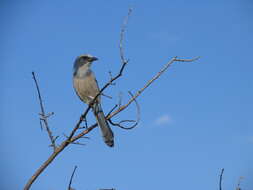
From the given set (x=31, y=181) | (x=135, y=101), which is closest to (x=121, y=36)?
(x=135, y=101)

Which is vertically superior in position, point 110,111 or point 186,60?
point 186,60

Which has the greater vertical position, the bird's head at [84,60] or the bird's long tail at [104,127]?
the bird's head at [84,60]

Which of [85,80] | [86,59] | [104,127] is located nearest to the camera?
[104,127]

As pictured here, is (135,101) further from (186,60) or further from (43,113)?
(43,113)

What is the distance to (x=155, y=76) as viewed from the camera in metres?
3.12

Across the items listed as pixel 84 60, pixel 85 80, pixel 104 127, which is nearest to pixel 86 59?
pixel 84 60

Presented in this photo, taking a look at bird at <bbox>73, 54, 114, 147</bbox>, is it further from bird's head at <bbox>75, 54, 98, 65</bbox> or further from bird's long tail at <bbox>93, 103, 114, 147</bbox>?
bird's long tail at <bbox>93, 103, 114, 147</bbox>

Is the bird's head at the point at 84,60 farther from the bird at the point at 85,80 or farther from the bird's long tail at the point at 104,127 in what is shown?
the bird's long tail at the point at 104,127

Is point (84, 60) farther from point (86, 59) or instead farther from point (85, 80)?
point (85, 80)

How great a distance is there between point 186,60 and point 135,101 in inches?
32.1

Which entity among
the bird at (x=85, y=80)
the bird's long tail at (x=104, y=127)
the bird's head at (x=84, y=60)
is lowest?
the bird's long tail at (x=104, y=127)

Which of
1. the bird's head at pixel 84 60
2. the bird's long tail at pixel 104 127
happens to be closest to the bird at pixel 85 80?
the bird's head at pixel 84 60

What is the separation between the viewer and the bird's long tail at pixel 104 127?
427 centimetres

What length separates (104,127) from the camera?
4.42 m
